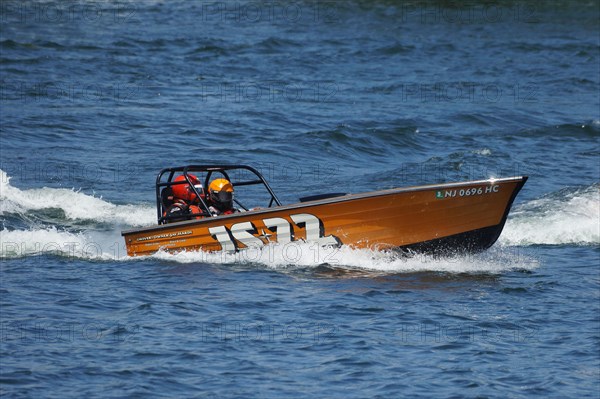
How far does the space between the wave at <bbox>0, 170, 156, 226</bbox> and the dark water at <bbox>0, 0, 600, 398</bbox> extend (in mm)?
54

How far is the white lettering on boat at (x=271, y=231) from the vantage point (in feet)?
44.8

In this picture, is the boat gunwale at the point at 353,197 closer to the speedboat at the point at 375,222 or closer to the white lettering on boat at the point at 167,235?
the speedboat at the point at 375,222

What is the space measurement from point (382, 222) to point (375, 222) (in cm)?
10

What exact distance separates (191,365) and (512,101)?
20.5 meters

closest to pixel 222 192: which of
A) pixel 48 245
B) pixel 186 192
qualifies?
pixel 186 192

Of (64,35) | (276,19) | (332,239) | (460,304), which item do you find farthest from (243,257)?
(276,19)

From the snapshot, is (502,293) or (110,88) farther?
(110,88)

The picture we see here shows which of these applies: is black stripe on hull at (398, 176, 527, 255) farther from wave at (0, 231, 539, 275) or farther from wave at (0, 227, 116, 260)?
wave at (0, 227, 116, 260)

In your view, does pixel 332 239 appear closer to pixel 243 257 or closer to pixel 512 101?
pixel 243 257

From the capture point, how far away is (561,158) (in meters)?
22.4

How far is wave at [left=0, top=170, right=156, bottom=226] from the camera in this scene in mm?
17312

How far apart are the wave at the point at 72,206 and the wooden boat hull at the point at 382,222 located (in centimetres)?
349

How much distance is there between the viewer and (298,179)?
2039 centimetres

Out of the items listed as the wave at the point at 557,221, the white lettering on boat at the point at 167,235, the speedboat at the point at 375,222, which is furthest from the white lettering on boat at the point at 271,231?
the wave at the point at 557,221
